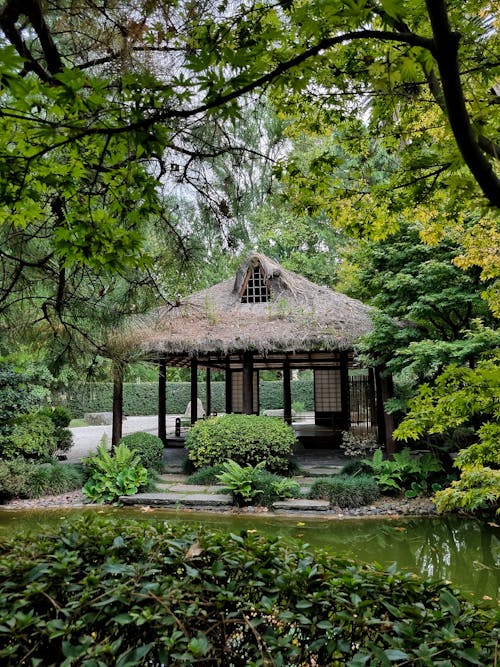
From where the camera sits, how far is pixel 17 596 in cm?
145

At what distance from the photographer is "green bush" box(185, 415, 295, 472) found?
26.9ft

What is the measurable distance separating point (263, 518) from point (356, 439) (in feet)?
11.2

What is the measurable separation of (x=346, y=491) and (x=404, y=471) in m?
1.12

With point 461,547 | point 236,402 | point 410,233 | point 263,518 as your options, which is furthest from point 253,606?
point 236,402

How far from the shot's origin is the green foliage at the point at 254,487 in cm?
713

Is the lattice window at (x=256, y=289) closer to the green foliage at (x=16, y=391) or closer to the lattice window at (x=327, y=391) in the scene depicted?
the lattice window at (x=327, y=391)

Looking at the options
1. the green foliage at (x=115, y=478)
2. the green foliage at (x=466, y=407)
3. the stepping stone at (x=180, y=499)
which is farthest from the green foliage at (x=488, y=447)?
the green foliage at (x=115, y=478)

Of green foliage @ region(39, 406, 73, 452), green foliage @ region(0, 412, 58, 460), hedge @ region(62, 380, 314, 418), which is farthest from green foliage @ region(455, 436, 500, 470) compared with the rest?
hedge @ region(62, 380, 314, 418)

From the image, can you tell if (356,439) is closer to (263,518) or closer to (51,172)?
(263,518)

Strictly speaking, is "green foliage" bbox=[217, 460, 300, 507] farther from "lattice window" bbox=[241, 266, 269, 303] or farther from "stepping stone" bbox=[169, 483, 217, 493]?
"lattice window" bbox=[241, 266, 269, 303]

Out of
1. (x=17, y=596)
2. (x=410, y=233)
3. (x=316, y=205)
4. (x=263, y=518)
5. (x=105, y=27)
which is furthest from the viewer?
(x=410, y=233)

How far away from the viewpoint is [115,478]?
25.5 feet

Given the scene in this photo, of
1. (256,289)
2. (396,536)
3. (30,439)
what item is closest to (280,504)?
(396,536)

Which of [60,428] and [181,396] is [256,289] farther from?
[181,396]
